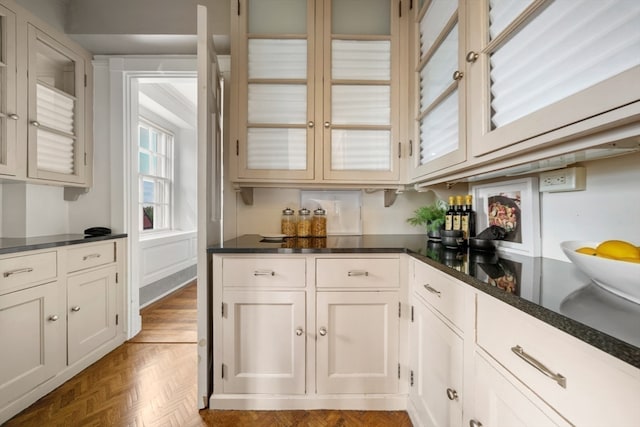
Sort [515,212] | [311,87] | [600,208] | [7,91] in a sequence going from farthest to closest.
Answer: [311,87]
[7,91]
[515,212]
[600,208]

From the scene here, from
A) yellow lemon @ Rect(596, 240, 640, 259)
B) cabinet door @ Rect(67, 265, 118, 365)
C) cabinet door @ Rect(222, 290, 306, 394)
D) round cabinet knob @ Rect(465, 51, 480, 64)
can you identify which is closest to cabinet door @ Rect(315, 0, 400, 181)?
round cabinet knob @ Rect(465, 51, 480, 64)

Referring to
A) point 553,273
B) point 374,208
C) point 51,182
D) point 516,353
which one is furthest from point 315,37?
point 51,182

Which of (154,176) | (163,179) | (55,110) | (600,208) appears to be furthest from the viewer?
(163,179)

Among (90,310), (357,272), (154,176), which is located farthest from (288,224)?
(154,176)

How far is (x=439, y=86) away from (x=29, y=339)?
255 cm

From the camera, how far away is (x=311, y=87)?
1.66 m

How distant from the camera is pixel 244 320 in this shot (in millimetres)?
1424

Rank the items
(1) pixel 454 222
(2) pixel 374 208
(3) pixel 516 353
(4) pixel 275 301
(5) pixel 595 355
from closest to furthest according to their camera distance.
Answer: (5) pixel 595 355 → (3) pixel 516 353 → (4) pixel 275 301 → (1) pixel 454 222 → (2) pixel 374 208

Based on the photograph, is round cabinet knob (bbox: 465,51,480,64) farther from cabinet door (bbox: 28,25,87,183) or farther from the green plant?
cabinet door (bbox: 28,25,87,183)

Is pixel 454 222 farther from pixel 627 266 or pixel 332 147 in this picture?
pixel 627 266

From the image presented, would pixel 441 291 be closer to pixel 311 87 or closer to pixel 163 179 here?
pixel 311 87

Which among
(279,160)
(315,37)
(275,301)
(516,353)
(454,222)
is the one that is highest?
(315,37)

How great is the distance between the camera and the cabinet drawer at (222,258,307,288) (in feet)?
4.63

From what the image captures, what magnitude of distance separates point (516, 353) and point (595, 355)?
0.66 feet
